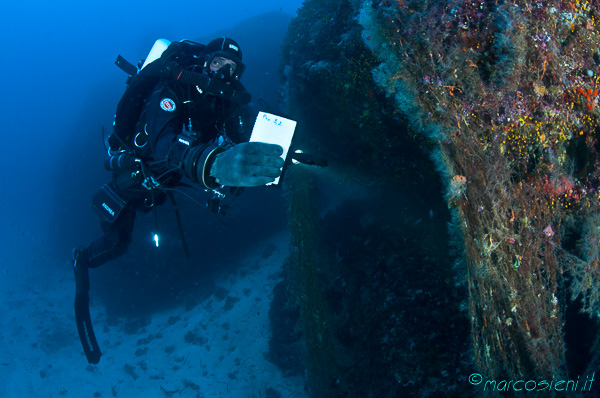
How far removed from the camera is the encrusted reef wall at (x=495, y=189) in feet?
7.54

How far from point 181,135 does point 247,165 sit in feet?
3.24

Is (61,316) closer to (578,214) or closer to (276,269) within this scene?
(276,269)

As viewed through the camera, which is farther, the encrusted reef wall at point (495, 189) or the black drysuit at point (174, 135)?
the black drysuit at point (174, 135)

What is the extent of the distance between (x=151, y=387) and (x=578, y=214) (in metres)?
10.4

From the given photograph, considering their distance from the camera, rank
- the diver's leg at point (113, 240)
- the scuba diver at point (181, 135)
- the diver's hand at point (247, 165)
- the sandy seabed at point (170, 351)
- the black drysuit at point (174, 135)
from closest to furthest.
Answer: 1. the diver's hand at point (247, 165)
2. the scuba diver at point (181, 135)
3. the black drysuit at point (174, 135)
4. the diver's leg at point (113, 240)
5. the sandy seabed at point (170, 351)

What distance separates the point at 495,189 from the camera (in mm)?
2334

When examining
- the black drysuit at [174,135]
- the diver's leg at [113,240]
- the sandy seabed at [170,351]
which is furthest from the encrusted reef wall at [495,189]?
the sandy seabed at [170,351]

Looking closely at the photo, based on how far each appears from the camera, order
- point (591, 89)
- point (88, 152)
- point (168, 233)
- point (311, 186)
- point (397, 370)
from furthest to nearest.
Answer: point (88, 152) < point (168, 233) < point (311, 186) < point (397, 370) < point (591, 89)

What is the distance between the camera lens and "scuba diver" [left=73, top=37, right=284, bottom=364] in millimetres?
2383

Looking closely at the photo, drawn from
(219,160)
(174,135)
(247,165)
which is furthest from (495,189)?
(174,135)

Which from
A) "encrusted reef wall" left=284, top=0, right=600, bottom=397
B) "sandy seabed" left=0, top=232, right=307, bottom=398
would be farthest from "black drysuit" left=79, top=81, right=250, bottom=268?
"sandy seabed" left=0, top=232, right=307, bottom=398

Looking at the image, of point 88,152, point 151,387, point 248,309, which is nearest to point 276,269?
point 248,309

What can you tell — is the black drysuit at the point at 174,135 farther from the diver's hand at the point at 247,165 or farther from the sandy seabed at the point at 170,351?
the sandy seabed at the point at 170,351

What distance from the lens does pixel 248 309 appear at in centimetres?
847
